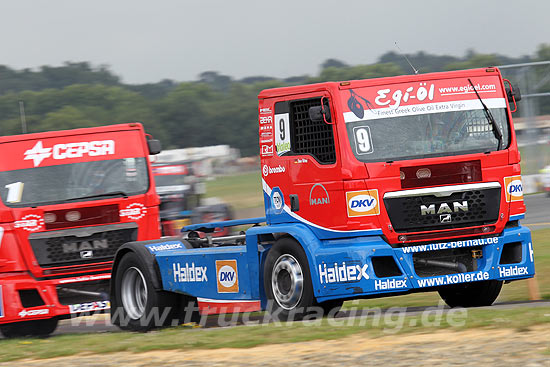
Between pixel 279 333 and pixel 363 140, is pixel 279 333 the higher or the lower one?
the lower one

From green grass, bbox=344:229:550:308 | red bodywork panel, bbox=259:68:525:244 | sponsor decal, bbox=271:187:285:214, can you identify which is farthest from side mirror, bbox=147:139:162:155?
green grass, bbox=344:229:550:308

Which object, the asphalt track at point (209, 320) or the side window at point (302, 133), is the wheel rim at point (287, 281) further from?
the side window at point (302, 133)

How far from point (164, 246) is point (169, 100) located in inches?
2428

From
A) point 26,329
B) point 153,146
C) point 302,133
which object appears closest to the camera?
point 302,133

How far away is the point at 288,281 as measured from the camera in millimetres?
9781

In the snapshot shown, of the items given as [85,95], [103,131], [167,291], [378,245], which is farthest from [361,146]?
[85,95]

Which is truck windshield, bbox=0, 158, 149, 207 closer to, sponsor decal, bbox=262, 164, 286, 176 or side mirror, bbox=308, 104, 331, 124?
A: sponsor decal, bbox=262, 164, 286, 176

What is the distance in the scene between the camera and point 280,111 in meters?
10.1

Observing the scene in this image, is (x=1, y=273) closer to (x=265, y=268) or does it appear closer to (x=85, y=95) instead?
(x=265, y=268)

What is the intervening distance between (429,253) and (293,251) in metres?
1.35

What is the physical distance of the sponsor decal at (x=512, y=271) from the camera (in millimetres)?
9750

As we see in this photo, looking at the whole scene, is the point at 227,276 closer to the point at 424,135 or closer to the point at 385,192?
the point at 385,192

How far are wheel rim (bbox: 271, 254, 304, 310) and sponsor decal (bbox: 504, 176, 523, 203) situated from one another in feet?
7.22

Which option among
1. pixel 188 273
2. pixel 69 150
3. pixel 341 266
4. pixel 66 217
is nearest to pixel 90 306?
pixel 66 217
